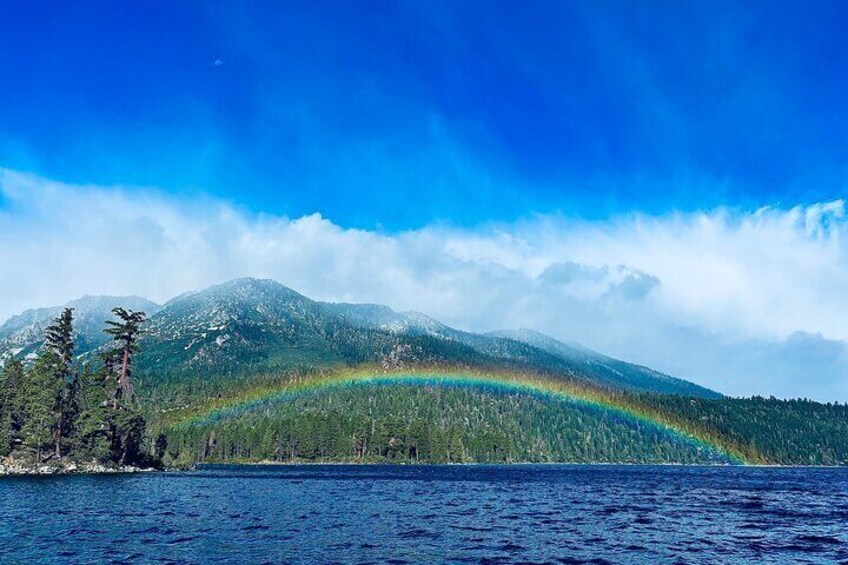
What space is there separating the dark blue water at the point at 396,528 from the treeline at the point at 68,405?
26702mm

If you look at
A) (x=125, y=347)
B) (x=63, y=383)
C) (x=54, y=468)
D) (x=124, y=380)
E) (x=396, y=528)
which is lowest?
(x=54, y=468)

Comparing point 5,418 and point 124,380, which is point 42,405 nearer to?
point 5,418

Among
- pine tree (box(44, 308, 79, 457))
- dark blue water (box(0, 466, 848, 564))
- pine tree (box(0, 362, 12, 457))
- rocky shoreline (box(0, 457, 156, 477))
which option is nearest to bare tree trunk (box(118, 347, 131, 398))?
pine tree (box(44, 308, 79, 457))

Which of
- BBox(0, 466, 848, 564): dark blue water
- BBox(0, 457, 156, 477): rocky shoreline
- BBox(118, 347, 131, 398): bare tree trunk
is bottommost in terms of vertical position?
BBox(0, 457, 156, 477): rocky shoreline

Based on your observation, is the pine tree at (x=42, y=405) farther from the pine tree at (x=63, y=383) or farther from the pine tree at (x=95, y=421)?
the pine tree at (x=95, y=421)

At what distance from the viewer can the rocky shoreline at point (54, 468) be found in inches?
4289

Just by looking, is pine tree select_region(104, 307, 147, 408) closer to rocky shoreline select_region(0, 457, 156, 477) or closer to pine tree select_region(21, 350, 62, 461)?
pine tree select_region(21, 350, 62, 461)

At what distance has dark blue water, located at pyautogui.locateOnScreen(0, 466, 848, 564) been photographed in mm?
41906

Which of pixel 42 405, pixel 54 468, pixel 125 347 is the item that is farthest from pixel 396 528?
pixel 125 347

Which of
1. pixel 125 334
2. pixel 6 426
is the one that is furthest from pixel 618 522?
pixel 6 426

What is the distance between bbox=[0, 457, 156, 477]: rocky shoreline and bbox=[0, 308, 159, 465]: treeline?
1569 mm

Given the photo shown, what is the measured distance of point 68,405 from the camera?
124 metres

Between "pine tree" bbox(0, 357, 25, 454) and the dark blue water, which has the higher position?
"pine tree" bbox(0, 357, 25, 454)

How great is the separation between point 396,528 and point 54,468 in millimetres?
90572
